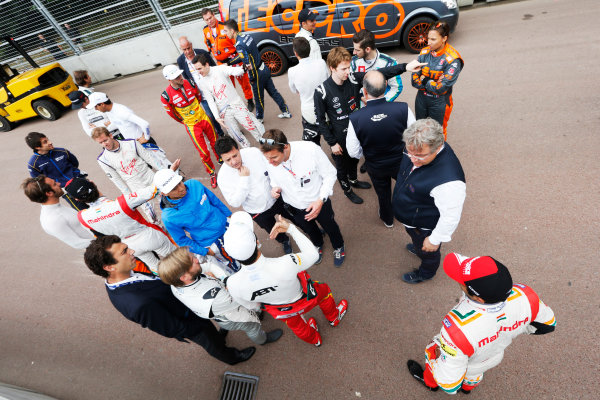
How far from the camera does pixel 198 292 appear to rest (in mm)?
2201

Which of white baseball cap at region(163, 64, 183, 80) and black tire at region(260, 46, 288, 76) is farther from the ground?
white baseball cap at region(163, 64, 183, 80)

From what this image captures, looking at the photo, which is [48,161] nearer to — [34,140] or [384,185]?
[34,140]

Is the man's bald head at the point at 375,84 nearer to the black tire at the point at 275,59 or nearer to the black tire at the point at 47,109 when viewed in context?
the black tire at the point at 275,59

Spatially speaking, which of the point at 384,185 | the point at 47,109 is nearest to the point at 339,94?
the point at 384,185

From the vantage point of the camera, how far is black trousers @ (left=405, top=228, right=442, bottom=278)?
2717 millimetres

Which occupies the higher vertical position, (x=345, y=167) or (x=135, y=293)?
(x=135, y=293)

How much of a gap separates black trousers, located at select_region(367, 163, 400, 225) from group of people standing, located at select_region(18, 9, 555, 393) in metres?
0.02

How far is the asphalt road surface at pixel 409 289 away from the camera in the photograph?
8.54 feet

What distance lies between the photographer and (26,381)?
339cm

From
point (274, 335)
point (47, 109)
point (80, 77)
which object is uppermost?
point (47, 109)

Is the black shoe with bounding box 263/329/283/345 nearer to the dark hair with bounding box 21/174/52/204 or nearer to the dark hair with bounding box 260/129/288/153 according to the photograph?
the dark hair with bounding box 260/129/288/153

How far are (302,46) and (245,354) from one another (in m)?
3.71

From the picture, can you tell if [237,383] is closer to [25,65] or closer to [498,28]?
[498,28]

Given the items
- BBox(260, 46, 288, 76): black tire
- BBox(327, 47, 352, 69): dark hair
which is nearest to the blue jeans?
BBox(260, 46, 288, 76): black tire
